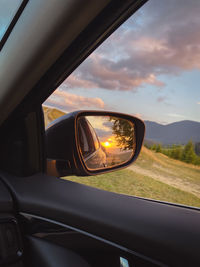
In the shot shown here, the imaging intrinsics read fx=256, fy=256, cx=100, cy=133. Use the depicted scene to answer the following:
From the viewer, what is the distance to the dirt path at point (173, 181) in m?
2.50

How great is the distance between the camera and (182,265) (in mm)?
1359

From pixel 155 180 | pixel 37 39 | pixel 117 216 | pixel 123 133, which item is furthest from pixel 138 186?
pixel 37 39

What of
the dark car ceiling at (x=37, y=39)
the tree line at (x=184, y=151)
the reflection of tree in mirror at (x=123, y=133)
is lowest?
the tree line at (x=184, y=151)

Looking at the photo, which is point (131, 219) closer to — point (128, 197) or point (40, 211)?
point (128, 197)

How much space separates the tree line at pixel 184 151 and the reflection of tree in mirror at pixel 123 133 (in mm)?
244

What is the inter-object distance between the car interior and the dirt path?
0.76 metres

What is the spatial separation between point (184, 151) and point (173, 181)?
584 millimetres

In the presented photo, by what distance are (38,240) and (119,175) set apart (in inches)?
59.3

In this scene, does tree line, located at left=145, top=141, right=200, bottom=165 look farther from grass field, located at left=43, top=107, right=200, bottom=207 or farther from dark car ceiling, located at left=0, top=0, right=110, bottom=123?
dark car ceiling, located at left=0, top=0, right=110, bottom=123

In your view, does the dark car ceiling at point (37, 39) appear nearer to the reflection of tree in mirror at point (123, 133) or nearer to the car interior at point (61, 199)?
the car interior at point (61, 199)

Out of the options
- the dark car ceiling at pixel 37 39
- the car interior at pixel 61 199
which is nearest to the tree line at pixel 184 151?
the car interior at pixel 61 199

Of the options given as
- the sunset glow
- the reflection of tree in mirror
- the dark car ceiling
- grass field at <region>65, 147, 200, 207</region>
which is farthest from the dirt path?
the dark car ceiling

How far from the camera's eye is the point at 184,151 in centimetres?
215

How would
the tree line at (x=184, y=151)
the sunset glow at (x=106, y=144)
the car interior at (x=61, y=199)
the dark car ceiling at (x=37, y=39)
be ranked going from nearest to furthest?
the dark car ceiling at (x=37, y=39), the car interior at (x=61, y=199), the tree line at (x=184, y=151), the sunset glow at (x=106, y=144)
